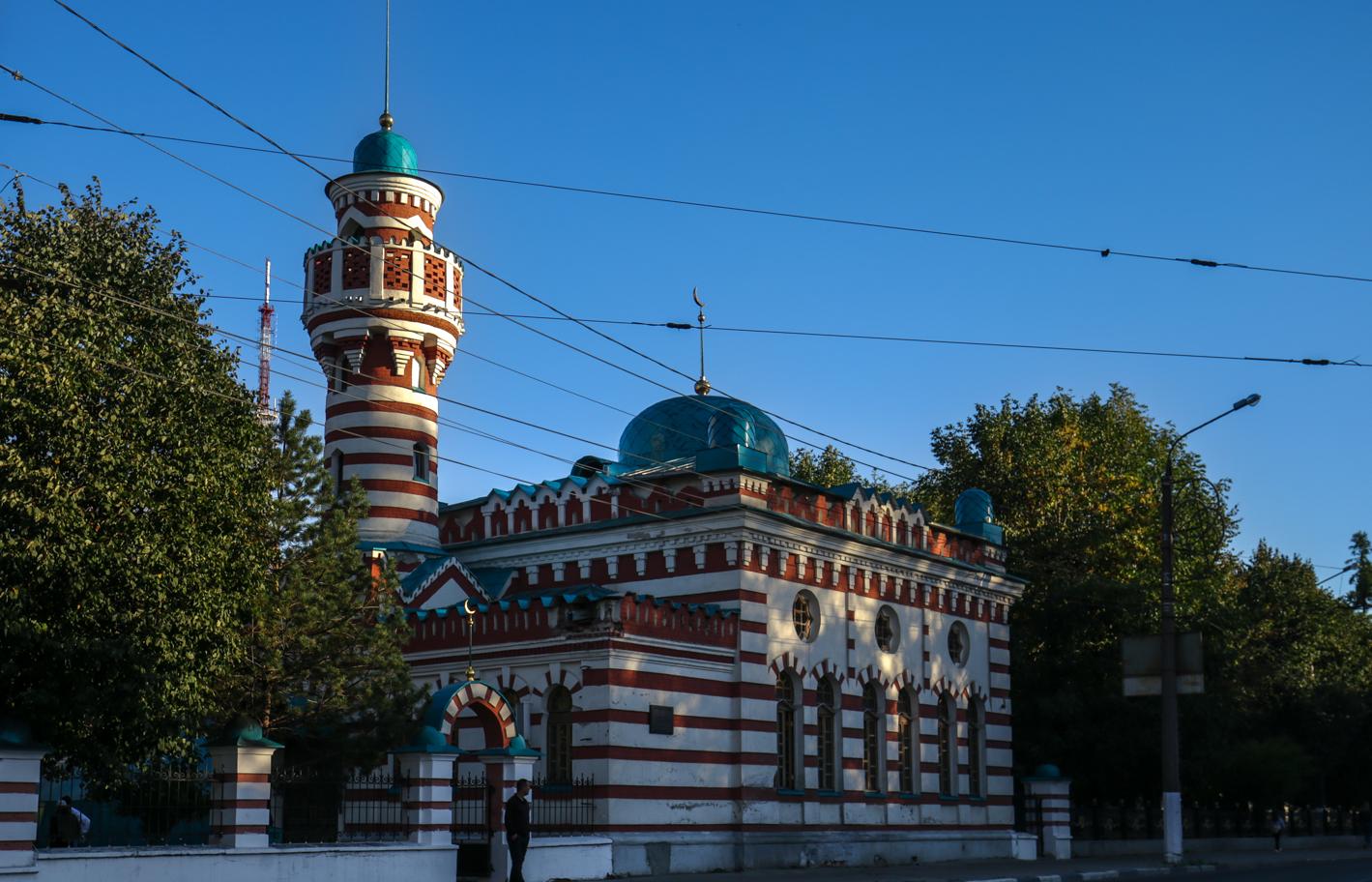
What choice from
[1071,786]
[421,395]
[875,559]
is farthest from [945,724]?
[421,395]

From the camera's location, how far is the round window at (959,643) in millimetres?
37250

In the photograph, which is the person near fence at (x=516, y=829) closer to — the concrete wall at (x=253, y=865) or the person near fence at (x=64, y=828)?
the concrete wall at (x=253, y=865)

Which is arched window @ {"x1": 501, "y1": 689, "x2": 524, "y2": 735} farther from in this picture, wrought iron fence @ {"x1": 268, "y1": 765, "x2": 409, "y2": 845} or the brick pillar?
the brick pillar

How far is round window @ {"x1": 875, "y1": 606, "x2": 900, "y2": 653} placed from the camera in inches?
1366

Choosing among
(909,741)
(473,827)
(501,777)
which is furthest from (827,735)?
(501,777)

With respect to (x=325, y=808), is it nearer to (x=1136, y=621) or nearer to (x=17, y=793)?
(x=17, y=793)

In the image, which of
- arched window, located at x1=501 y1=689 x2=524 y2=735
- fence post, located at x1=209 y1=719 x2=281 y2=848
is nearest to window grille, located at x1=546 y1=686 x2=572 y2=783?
arched window, located at x1=501 y1=689 x2=524 y2=735

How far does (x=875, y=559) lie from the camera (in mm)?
34188

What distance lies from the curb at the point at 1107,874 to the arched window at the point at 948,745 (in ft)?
20.6

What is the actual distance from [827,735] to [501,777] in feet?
35.8

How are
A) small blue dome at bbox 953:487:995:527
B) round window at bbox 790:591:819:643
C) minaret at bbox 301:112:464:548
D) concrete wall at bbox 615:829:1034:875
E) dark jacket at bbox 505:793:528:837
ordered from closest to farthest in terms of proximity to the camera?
dark jacket at bbox 505:793:528:837 < concrete wall at bbox 615:829:1034:875 < round window at bbox 790:591:819:643 < minaret at bbox 301:112:464:548 < small blue dome at bbox 953:487:995:527

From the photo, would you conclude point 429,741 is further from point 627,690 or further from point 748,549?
point 748,549

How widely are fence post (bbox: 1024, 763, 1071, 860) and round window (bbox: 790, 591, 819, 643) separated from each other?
897 centimetres

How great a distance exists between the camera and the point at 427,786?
22500 mm
